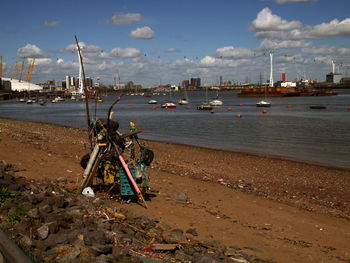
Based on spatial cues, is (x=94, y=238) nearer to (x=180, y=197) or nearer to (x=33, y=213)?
(x=33, y=213)

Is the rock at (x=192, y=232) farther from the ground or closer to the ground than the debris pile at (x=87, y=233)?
closer to the ground

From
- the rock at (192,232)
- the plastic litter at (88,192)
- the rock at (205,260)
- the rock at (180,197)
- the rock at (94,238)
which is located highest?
the rock at (94,238)

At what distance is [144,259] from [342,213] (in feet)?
24.6

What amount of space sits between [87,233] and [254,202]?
20.7ft

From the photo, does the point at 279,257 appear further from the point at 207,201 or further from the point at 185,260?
the point at 207,201

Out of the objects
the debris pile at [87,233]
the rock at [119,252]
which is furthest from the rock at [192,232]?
the rock at [119,252]

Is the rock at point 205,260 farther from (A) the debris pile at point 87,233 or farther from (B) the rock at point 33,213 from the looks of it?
(B) the rock at point 33,213

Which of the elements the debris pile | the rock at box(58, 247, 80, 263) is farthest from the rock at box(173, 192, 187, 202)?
the rock at box(58, 247, 80, 263)

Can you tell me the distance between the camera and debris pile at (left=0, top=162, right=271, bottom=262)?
520 cm

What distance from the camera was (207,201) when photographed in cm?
1055

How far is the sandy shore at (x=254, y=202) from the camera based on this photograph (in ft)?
25.3

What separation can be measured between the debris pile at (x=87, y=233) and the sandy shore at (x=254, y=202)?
91cm

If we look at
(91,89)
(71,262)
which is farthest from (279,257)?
(91,89)

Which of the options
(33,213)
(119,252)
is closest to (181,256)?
(119,252)
